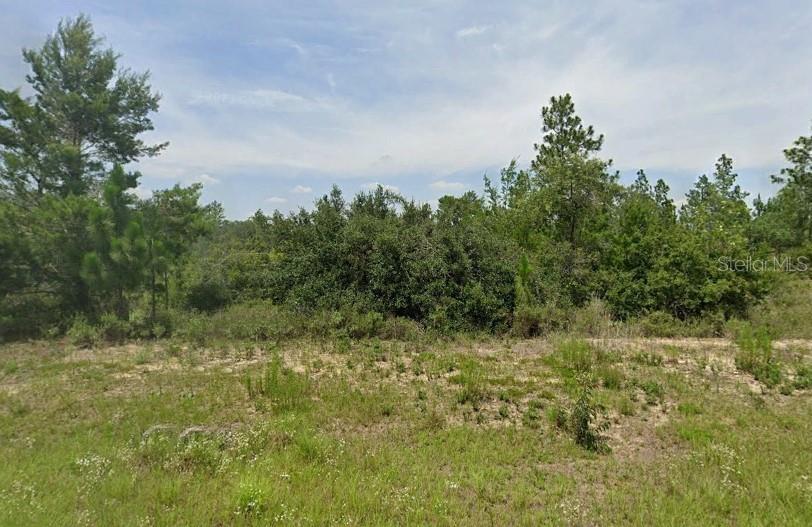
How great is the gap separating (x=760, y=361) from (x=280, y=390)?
772cm

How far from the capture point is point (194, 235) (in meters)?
13.9

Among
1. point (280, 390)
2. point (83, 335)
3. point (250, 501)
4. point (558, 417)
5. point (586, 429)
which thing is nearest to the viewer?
point (250, 501)

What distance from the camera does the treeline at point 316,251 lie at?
997 centimetres

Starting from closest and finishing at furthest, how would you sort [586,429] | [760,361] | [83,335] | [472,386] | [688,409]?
[586,429] → [688,409] → [472,386] → [760,361] → [83,335]

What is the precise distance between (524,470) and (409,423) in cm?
152

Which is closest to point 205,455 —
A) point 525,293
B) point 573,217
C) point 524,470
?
point 524,470

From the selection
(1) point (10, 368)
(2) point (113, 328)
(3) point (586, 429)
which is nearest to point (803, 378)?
(3) point (586, 429)

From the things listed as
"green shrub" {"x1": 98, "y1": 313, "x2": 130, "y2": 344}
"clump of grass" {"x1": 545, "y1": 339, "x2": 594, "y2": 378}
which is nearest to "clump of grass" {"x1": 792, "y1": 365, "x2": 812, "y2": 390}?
"clump of grass" {"x1": 545, "y1": 339, "x2": 594, "y2": 378}

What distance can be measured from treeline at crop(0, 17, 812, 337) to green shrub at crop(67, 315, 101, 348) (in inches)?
13.6

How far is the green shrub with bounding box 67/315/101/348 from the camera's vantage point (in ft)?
29.9

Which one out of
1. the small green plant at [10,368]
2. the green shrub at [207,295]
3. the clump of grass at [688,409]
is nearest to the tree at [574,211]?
the clump of grass at [688,409]

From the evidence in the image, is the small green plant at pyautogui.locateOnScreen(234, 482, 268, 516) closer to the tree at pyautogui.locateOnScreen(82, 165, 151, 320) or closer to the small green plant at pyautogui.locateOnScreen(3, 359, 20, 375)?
the small green plant at pyautogui.locateOnScreen(3, 359, 20, 375)

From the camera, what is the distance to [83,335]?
30.1 ft

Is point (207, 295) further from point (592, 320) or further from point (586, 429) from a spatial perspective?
point (586, 429)
